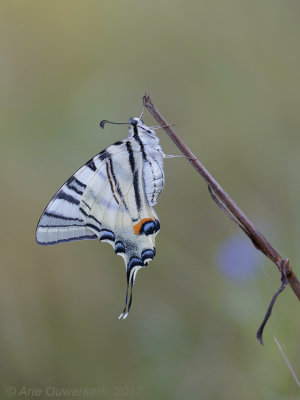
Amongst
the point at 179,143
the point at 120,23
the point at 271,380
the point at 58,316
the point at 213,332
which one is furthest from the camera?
the point at 120,23

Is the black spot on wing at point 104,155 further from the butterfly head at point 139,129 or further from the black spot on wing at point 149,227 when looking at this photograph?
the black spot on wing at point 149,227

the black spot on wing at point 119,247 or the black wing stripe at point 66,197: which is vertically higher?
the black wing stripe at point 66,197

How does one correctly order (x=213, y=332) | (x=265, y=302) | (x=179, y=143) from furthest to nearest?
1. (x=213, y=332)
2. (x=265, y=302)
3. (x=179, y=143)

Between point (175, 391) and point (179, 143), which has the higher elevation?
point (179, 143)

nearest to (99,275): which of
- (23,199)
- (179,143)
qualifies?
(23,199)

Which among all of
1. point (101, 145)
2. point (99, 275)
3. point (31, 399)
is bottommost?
point (31, 399)

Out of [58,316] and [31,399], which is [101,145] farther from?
[31,399]

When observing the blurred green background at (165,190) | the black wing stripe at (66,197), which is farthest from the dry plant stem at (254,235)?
the blurred green background at (165,190)

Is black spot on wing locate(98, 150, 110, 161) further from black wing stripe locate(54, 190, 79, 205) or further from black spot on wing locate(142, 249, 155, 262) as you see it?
black spot on wing locate(142, 249, 155, 262)
